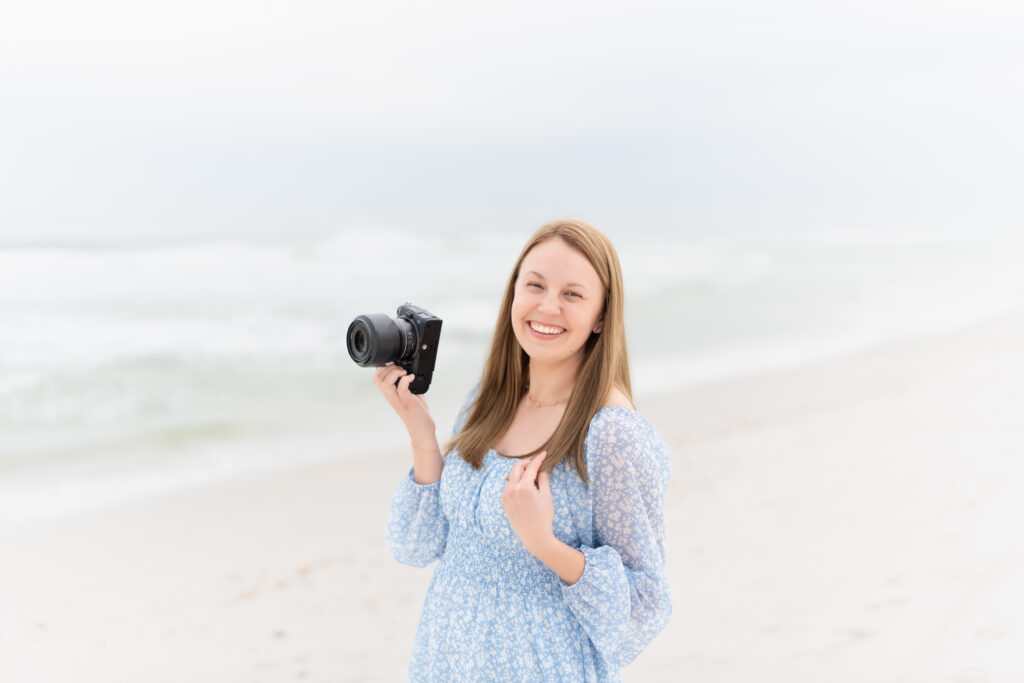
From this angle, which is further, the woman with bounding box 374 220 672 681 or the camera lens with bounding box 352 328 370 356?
the camera lens with bounding box 352 328 370 356

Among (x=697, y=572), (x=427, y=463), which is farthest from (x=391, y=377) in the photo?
(x=697, y=572)

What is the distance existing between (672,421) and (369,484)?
3.03 m

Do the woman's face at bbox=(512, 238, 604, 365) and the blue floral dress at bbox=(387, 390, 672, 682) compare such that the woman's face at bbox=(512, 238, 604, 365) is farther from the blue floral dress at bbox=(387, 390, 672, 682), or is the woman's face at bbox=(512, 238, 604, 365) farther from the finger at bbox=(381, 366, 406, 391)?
the finger at bbox=(381, 366, 406, 391)

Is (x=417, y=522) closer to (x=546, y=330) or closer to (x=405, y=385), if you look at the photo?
(x=405, y=385)

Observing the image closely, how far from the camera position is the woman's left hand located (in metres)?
1.47

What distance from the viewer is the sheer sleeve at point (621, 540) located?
1533 millimetres

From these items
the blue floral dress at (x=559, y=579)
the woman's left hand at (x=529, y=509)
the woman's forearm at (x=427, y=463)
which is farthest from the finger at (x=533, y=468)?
the woman's forearm at (x=427, y=463)

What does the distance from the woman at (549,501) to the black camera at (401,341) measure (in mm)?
39

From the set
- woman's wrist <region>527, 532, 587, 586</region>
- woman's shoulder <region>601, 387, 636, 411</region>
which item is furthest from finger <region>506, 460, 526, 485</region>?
woman's shoulder <region>601, 387, 636, 411</region>

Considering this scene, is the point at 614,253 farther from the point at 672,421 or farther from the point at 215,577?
the point at 672,421

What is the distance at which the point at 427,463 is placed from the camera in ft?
6.07

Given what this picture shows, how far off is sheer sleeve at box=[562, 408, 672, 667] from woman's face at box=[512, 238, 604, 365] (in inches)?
6.9

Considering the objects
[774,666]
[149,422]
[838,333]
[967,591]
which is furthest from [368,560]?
[838,333]

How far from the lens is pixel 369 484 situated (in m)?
6.26
